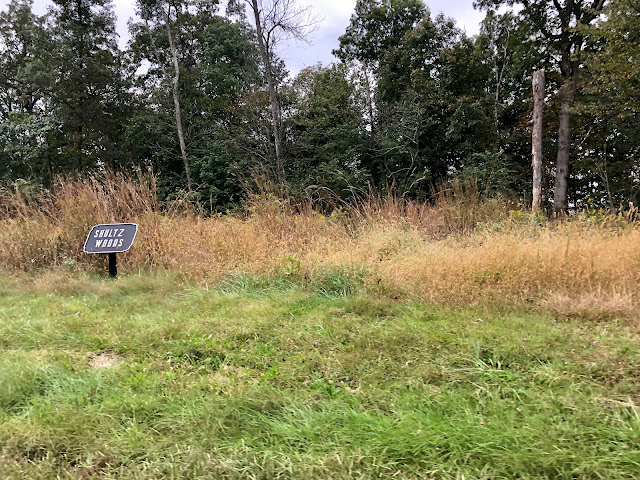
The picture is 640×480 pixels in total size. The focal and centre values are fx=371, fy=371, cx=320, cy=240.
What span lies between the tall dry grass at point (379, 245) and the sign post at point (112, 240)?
0.40 metres

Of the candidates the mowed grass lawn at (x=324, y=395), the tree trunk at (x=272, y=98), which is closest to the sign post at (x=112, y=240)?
the mowed grass lawn at (x=324, y=395)

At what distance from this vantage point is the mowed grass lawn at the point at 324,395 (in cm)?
148

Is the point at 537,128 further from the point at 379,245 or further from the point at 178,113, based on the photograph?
the point at 178,113

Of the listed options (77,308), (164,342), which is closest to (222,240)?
(77,308)

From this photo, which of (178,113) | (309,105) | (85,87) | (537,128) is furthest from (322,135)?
(85,87)

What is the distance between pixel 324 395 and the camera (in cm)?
196

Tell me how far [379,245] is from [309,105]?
→ 42.9ft

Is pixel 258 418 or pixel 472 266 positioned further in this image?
pixel 472 266

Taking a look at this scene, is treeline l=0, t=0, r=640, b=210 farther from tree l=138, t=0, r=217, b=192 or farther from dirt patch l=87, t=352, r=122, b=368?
dirt patch l=87, t=352, r=122, b=368

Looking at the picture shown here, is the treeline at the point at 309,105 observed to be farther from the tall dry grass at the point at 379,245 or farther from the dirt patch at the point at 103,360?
the dirt patch at the point at 103,360

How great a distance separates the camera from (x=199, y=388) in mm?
2023

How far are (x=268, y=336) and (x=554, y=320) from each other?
2089 mm

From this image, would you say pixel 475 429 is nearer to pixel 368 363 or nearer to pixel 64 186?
pixel 368 363

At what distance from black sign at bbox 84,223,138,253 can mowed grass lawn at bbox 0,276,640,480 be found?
153cm
